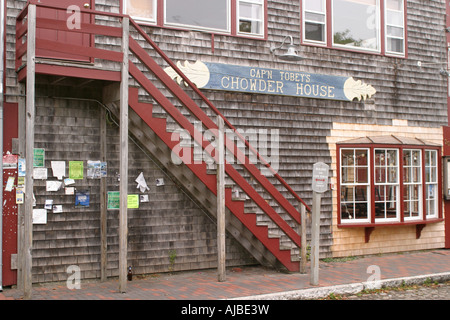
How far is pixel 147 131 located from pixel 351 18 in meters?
5.63

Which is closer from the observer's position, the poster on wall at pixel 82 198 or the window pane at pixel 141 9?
the poster on wall at pixel 82 198

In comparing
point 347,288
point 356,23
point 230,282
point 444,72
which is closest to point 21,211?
point 230,282

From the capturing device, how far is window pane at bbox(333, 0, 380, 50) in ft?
36.9

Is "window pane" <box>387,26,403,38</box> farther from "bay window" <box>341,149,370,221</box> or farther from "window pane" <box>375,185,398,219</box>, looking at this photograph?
"window pane" <box>375,185,398,219</box>

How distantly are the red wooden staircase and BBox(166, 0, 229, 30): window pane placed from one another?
837mm

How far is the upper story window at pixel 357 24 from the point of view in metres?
10.9

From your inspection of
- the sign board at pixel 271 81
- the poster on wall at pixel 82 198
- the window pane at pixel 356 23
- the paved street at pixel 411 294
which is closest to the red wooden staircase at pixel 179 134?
the sign board at pixel 271 81

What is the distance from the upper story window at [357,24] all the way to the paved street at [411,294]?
527 cm

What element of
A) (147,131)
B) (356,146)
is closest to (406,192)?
(356,146)

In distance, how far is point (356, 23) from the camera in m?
11.5

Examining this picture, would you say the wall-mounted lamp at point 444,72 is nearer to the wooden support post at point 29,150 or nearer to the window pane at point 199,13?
the window pane at point 199,13

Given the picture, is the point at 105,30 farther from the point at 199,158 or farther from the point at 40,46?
the point at 199,158

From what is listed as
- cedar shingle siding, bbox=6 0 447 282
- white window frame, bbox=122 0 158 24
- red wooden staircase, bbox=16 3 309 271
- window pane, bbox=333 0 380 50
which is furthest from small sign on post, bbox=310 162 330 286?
window pane, bbox=333 0 380 50

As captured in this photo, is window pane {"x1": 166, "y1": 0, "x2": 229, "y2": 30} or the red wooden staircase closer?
the red wooden staircase
